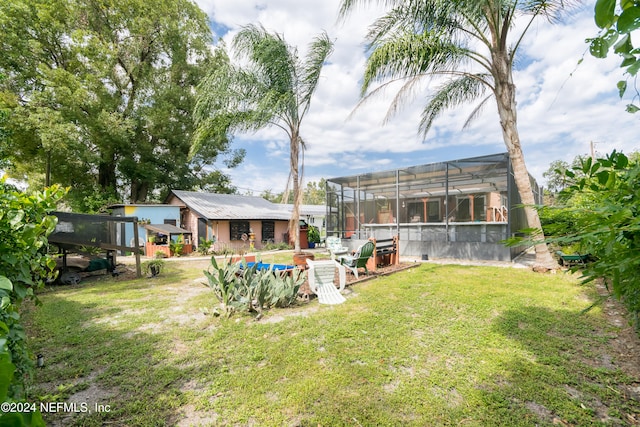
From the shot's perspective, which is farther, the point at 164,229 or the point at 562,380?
the point at 164,229

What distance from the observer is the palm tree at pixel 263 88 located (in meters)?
8.93

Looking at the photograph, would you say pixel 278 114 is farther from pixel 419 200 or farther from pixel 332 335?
pixel 419 200

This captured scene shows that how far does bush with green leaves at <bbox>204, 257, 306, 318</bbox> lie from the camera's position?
15.9 ft

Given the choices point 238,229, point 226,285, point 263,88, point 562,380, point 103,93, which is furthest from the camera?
point 238,229

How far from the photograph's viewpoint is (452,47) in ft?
24.3

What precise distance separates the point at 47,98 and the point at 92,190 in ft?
19.9

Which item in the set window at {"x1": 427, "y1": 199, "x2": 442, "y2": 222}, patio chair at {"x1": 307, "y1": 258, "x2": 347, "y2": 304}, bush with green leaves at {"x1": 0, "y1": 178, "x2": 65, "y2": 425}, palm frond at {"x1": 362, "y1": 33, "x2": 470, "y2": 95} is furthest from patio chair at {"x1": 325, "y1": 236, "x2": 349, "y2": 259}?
bush with green leaves at {"x1": 0, "y1": 178, "x2": 65, "y2": 425}

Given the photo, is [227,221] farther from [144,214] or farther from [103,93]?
[103,93]

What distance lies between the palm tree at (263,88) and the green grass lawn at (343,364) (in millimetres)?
5408

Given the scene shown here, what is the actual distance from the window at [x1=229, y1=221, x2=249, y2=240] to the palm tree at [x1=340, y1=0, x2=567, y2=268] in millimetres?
11587

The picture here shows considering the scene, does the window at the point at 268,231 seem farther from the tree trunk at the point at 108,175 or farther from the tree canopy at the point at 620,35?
the tree canopy at the point at 620,35

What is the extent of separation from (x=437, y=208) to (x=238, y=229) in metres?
11.5

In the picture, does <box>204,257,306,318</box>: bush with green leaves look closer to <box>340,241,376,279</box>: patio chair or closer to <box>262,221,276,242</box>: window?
<box>340,241,376,279</box>: patio chair

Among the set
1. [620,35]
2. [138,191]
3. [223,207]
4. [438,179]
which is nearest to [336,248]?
[438,179]
